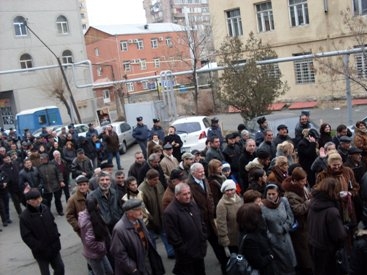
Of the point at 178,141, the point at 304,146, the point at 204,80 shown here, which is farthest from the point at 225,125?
the point at 304,146

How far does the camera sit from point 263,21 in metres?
33.7

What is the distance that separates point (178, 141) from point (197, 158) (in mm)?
3954

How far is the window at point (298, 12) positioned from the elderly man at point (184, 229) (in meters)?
27.8

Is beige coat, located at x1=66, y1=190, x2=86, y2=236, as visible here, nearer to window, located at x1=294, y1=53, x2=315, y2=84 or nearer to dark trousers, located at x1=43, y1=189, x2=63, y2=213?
dark trousers, located at x1=43, y1=189, x2=63, y2=213

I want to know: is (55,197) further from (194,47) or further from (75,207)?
(194,47)

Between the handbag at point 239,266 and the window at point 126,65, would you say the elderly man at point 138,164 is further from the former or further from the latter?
the window at point 126,65

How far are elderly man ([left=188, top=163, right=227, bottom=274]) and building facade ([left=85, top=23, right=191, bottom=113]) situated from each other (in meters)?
55.1

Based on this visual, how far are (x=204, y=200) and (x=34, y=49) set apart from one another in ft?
132

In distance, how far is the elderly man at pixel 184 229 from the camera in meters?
5.85

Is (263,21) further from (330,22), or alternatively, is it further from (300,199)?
(300,199)

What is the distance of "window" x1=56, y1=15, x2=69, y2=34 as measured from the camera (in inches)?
1775

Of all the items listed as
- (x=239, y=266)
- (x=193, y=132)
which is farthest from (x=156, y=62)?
(x=239, y=266)

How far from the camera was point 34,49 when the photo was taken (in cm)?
4331

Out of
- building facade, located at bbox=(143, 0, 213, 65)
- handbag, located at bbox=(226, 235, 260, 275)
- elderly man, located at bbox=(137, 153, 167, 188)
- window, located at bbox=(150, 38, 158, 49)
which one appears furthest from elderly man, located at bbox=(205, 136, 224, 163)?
building facade, located at bbox=(143, 0, 213, 65)
